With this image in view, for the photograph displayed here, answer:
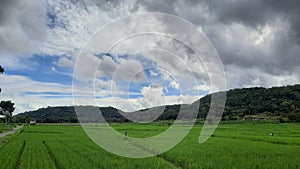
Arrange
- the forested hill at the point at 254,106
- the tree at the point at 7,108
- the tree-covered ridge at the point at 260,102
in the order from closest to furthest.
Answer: the forested hill at the point at 254,106 → the tree-covered ridge at the point at 260,102 → the tree at the point at 7,108

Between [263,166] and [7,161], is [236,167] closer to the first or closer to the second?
[263,166]

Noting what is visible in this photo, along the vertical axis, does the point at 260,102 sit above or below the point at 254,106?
above

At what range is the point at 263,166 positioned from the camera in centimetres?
949

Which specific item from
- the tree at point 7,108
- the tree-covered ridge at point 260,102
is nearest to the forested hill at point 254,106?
the tree-covered ridge at point 260,102

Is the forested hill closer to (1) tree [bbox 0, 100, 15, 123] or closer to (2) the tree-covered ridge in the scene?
(2) the tree-covered ridge

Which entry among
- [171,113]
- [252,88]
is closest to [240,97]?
[252,88]

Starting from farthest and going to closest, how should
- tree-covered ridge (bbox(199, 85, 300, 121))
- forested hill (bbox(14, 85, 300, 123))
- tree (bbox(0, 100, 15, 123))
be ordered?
1. tree (bbox(0, 100, 15, 123))
2. tree-covered ridge (bbox(199, 85, 300, 121))
3. forested hill (bbox(14, 85, 300, 123))

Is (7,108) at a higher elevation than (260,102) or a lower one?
lower

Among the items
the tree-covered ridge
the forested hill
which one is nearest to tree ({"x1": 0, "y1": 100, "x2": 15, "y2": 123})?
the forested hill

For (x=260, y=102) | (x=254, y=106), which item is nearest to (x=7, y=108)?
(x=254, y=106)

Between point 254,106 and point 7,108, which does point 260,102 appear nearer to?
point 254,106

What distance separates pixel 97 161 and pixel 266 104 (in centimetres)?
7807

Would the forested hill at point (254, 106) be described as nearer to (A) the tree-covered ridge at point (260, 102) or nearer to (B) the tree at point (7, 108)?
(A) the tree-covered ridge at point (260, 102)

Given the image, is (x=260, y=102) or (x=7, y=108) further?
(x=260, y=102)
